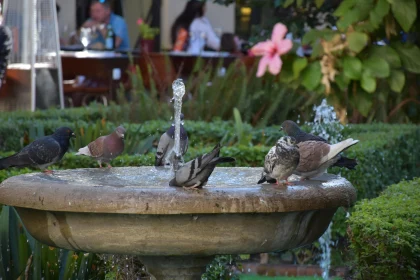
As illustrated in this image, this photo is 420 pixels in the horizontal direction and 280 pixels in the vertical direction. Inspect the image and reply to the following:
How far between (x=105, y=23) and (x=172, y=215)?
12.6m

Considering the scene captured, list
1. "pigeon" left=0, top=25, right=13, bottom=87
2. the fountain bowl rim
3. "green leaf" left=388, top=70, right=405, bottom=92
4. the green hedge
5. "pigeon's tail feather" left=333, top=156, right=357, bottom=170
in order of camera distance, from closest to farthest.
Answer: the fountain bowl rim
"pigeon's tail feather" left=333, top=156, right=357, bottom=170
the green hedge
"green leaf" left=388, top=70, right=405, bottom=92
"pigeon" left=0, top=25, right=13, bottom=87

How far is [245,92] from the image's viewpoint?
386 inches

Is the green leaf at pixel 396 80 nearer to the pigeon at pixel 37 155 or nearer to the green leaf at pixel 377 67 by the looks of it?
the green leaf at pixel 377 67

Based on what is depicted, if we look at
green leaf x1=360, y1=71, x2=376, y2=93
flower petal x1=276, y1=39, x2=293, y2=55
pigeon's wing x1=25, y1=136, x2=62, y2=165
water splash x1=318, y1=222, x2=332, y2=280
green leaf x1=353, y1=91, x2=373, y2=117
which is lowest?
water splash x1=318, y1=222, x2=332, y2=280

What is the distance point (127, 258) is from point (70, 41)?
11000 millimetres

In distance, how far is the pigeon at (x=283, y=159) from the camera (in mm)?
3635

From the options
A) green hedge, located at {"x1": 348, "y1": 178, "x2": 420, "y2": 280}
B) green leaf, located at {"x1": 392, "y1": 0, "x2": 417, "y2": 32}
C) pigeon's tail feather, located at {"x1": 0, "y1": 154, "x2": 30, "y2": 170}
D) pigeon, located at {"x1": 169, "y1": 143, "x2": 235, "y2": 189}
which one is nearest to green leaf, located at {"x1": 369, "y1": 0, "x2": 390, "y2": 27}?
green leaf, located at {"x1": 392, "y1": 0, "x2": 417, "y2": 32}

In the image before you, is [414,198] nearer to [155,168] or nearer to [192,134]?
[155,168]

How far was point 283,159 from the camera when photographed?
3635 mm

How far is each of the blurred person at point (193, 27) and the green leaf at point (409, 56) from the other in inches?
341

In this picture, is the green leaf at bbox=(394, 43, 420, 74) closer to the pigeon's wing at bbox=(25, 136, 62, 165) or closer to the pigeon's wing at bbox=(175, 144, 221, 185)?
the pigeon's wing at bbox=(25, 136, 62, 165)

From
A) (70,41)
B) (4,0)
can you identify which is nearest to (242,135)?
(4,0)

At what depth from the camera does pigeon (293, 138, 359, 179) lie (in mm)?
3948

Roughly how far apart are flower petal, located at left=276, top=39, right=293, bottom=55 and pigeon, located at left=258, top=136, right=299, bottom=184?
133 inches
